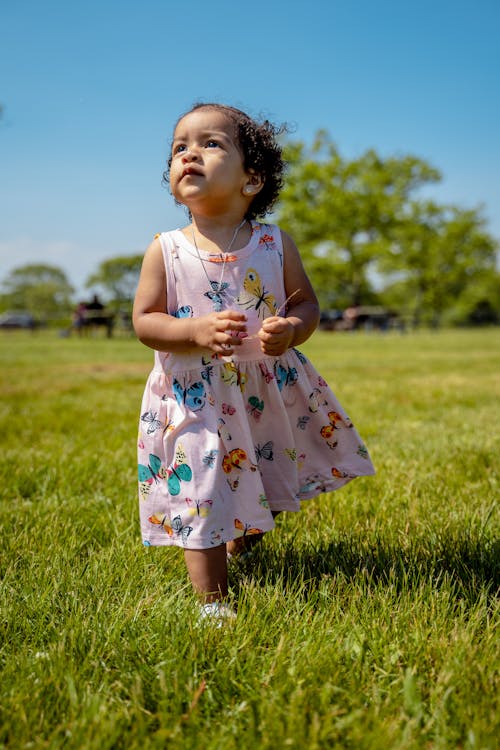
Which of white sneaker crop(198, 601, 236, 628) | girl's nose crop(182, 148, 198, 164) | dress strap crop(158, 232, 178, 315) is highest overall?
girl's nose crop(182, 148, 198, 164)

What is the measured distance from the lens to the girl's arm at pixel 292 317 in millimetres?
1921

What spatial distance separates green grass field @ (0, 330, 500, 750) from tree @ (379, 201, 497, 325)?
42074 mm

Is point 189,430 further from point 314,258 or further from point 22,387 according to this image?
point 314,258

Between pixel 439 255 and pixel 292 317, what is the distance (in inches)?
1897

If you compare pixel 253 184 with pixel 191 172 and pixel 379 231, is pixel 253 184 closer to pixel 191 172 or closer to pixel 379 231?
pixel 191 172

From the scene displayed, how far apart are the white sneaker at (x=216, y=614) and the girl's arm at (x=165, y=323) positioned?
0.72m

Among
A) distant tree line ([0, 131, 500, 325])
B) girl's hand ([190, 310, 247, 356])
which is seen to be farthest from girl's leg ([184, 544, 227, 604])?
distant tree line ([0, 131, 500, 325])

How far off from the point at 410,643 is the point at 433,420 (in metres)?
3.99

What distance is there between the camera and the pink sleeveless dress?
198 centimetres

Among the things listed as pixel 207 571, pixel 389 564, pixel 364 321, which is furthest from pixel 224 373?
pixel 364 321

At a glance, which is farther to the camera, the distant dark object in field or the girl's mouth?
the distant dark object in field

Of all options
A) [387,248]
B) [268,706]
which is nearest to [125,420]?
[268,706]

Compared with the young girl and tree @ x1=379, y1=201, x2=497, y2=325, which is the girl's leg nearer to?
the young girl

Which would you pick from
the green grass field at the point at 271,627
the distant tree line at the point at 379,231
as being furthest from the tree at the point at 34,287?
the green grass field at the point at 271,627
